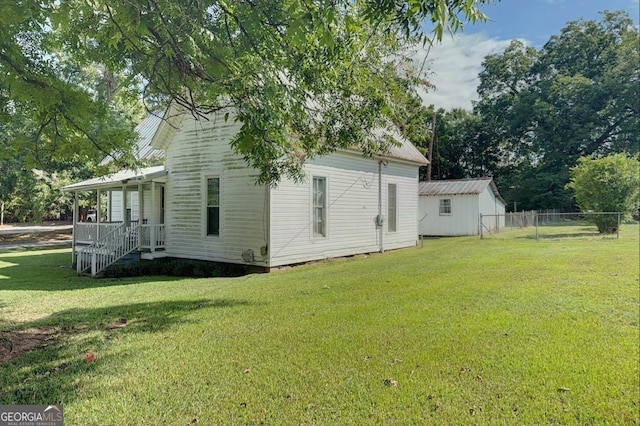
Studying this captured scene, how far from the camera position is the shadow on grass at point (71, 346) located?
3.65m

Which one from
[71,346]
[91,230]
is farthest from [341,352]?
[91,230]

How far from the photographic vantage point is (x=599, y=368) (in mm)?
4125

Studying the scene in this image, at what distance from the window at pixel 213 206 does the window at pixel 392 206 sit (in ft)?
24.7

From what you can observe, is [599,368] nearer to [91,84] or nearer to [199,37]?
[199,37]

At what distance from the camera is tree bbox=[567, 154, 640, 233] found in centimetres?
2047

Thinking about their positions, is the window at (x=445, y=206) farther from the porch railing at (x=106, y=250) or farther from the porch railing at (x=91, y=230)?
the porch railing at (x=91, y=230)

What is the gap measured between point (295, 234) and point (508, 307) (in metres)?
7.02

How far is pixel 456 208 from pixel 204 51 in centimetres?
2225

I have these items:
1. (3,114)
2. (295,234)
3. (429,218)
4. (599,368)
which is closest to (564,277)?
(599,368)

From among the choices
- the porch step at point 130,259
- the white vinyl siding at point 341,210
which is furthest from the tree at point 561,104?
the porch step at point 130,259

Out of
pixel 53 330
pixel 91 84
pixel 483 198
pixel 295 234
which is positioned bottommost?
pixel 53 330

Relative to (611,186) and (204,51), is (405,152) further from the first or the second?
(204,51)

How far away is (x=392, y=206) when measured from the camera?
56.5 ft

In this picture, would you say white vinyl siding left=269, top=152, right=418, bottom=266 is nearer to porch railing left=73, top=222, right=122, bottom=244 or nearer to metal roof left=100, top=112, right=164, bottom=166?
porch railing left=73, top=222, right=122, bottom=244
